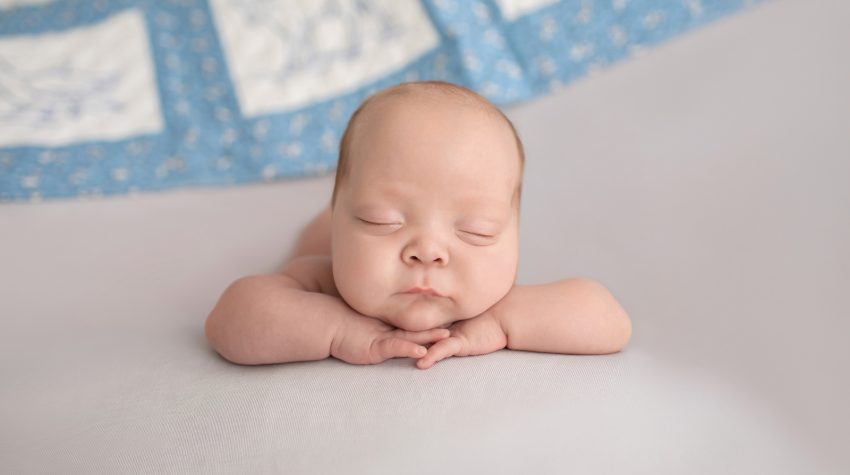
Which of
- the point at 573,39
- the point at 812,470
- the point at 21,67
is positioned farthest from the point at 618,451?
the point at 21,67

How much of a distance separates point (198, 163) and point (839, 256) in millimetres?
1188

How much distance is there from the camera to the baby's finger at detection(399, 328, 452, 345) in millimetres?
1062

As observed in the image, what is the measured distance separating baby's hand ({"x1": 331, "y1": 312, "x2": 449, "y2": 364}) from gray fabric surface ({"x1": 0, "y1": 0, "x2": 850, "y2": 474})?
0.07 feet

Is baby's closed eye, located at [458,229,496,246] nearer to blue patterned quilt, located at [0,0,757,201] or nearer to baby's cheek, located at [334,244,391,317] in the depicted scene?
baby's cheek, located at [334,244,391,317]

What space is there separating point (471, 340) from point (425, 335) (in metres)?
0.05

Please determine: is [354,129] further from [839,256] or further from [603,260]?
[839,256]

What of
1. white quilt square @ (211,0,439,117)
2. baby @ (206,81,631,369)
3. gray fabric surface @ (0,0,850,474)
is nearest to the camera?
gray fabric surface @ (0,0,850,474)

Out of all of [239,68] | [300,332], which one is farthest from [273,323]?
[239,68]

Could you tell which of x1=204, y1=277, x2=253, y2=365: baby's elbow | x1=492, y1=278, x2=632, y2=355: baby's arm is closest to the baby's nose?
x1=492, y1=278, x2=632, y2=355: baby's arm

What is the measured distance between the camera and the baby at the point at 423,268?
1036mm

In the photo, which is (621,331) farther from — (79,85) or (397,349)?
(79,85)

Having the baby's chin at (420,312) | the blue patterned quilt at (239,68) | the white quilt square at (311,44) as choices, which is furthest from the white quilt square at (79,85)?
the baby's chin at (420,312)

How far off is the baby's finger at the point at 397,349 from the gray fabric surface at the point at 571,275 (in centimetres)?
1

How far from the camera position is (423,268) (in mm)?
1038
